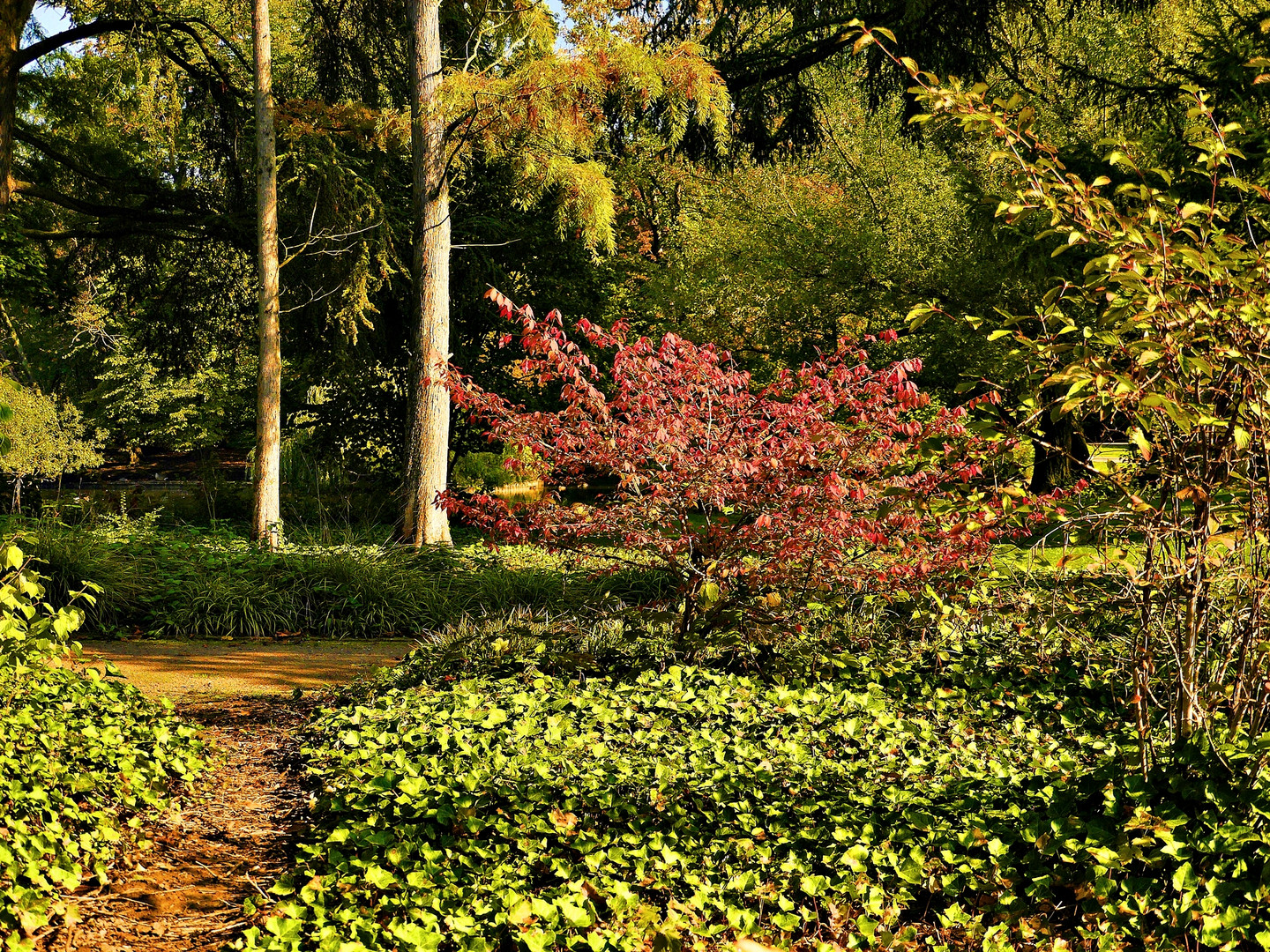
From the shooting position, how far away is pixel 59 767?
3463 millimetres

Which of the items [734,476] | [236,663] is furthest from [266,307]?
[734,476]

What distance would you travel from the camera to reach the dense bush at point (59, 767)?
292cm

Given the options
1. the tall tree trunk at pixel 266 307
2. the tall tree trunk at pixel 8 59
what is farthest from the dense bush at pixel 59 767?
the tall tree trunk at pixel 8 59

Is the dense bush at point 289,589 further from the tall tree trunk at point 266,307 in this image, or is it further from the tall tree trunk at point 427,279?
the tall tree trunk at point 427,279

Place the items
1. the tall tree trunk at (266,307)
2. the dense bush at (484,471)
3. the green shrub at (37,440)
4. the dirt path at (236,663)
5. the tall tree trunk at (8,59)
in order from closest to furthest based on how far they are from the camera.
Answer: the dirt path at (236,663)
the tall tree trunk at (8,59)
the tall tree trunk at (266,307)
the green shrub at (37,440)
the dense bush at (484,471)

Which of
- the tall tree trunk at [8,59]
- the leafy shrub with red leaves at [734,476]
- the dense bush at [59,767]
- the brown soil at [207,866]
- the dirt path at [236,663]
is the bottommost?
the brown soil at [207,866]

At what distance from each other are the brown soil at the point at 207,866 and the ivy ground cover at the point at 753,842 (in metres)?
0.18

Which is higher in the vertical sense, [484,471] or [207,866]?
[484,471]

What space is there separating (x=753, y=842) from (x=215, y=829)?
6.13 feet

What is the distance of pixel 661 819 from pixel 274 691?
3.26m

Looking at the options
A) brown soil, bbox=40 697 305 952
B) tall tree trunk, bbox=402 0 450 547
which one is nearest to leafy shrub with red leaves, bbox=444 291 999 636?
brown soil, bbox=40 697 305 952

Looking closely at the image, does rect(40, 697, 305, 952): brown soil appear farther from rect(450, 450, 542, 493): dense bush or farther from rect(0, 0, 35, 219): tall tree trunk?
rect(450, 450, 542, 493): dense bush

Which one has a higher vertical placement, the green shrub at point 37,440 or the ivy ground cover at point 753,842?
the green shrub at point 37,440

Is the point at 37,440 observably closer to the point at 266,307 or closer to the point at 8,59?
the point at 266,307
